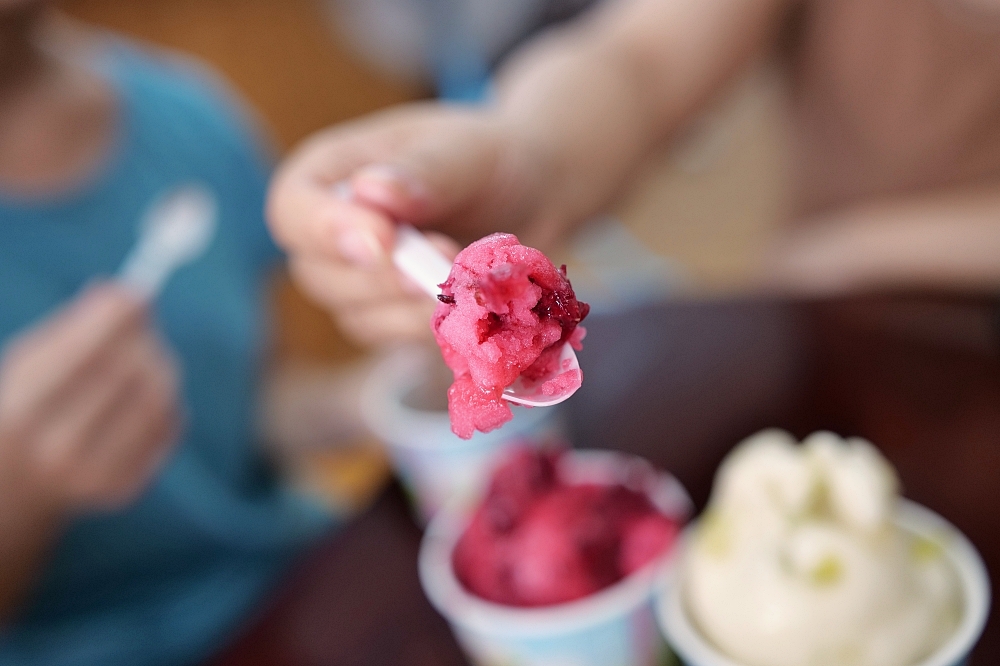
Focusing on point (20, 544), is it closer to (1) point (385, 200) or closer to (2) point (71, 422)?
(2) point (71, 422)

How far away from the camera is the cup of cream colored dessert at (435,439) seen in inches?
23.7

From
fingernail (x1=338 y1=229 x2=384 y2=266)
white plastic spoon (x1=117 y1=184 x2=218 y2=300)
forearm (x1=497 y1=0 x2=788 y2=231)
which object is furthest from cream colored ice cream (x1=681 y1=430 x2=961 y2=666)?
white plastic spoon (x1=117 y1=184 x2=218 y2=300)

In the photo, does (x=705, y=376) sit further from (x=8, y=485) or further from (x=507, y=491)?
(x=8, y=485)

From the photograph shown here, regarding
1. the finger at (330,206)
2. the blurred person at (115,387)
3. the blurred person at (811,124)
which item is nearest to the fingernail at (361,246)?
the finger at (330,206)

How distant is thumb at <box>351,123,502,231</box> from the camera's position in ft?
1.36

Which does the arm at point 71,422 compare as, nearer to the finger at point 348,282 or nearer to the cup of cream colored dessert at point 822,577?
the finger at point 348,282

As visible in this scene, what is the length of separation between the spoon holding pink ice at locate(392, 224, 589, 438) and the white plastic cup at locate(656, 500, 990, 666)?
15cm

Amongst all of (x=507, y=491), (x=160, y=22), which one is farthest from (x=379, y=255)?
(x=160, y=22)

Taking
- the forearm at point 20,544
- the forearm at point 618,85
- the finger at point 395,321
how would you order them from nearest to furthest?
1. the finger at point 395,321
2. the forearm at point 20,544
3. the forearm at point 618,85

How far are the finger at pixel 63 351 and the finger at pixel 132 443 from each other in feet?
0.15

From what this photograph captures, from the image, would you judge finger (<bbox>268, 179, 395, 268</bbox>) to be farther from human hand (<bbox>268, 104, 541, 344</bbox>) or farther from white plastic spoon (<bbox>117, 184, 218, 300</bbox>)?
white plastic spoon (<bbox>117, 184, 218, 300</bbox>)

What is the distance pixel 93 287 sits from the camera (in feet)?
2.59

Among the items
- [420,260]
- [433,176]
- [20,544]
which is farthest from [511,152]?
[20,544]

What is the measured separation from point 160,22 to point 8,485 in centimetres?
165
